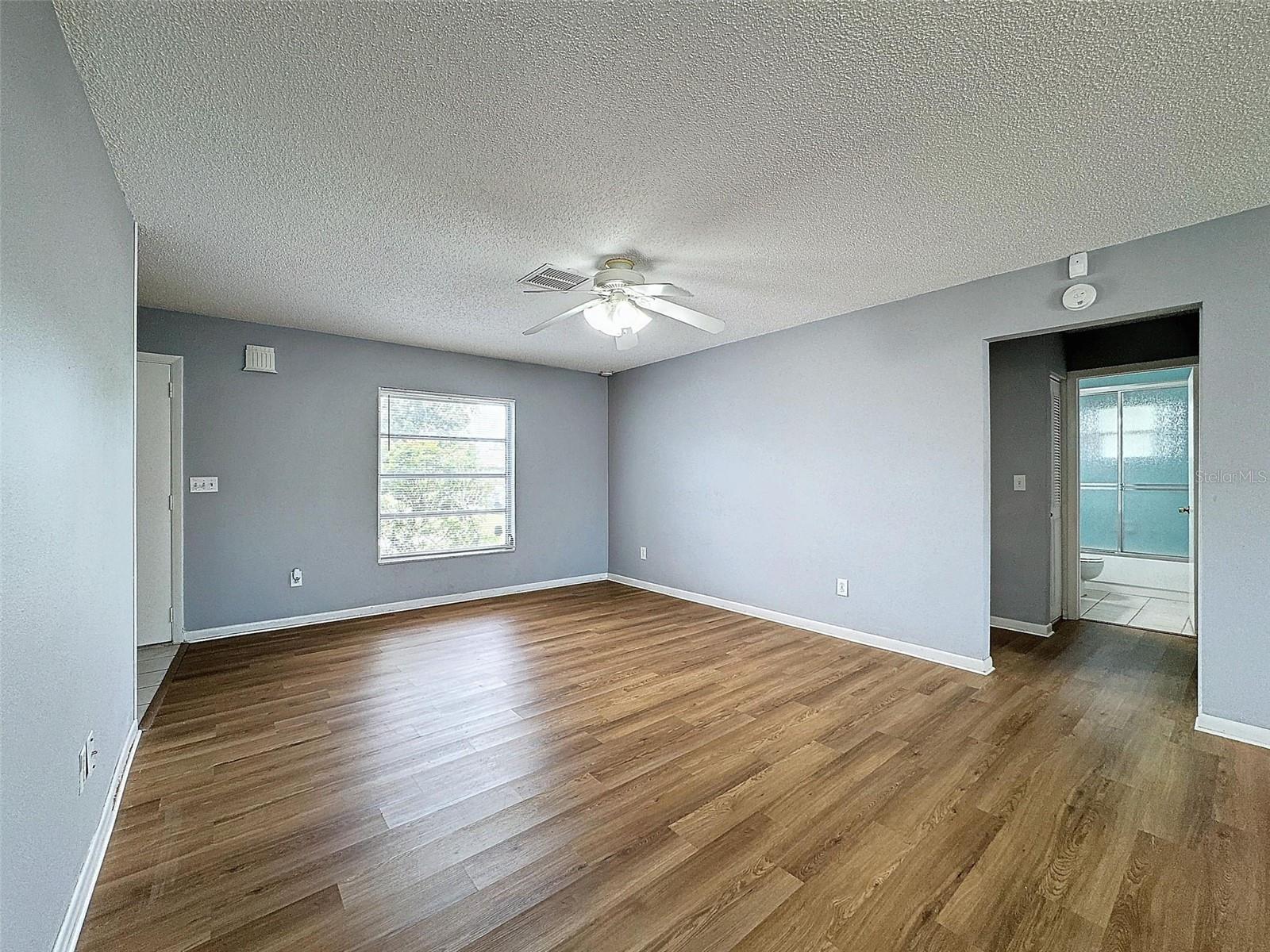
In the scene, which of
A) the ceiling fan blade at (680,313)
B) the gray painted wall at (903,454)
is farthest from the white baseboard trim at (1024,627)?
the ceiling fan blade at (680,313)

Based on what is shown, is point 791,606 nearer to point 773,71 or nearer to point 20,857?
point 773,71

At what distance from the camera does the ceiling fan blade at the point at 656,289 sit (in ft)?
9.52

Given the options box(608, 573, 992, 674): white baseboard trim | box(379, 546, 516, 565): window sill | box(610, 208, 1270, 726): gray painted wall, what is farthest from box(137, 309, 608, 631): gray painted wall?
box(608, 573, 992, 674): white baseboard trim

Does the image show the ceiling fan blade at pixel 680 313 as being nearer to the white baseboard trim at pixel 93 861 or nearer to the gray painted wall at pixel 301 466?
the gray painted wall at pixel 301 466

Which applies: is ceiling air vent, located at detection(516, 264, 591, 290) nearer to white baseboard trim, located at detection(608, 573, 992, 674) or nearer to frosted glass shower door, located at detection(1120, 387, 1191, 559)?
white baseboard trim, located at detection(608, 573, 992, 674)

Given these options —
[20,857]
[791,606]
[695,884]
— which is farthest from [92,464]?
[791,606]

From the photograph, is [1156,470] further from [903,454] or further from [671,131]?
[671,131]

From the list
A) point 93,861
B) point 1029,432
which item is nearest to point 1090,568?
point 1029,432

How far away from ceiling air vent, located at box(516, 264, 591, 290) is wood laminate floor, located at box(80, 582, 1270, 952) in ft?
8.08

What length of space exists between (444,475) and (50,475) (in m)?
4.02

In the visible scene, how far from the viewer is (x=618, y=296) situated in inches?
123

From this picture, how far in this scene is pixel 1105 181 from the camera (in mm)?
2293

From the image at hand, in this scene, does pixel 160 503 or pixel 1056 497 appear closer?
pixel 160 503

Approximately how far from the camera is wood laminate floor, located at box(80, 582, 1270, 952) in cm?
152
